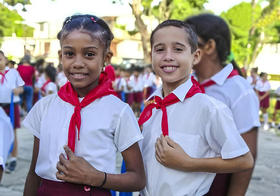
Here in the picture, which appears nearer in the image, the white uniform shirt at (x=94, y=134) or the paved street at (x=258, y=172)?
the white uniform shirt at (x=94, y=134)

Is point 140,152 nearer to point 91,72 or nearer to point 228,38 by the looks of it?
point 91,72

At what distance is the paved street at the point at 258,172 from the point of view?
14.3 ft

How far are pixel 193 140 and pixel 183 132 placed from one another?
0.06m

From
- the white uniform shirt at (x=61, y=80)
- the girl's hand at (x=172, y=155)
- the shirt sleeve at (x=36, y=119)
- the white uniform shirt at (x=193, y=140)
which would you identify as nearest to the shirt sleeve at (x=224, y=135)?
the white uniform shirt at (x=193, y=140)

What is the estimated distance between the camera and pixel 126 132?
1.58 metres

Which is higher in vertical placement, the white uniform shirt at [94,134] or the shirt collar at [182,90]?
the shirt collar at [182,90]

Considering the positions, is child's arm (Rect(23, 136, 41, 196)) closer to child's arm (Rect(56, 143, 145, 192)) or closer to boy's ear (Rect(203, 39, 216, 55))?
child's arm (Rect(56, 143, 145, 192))

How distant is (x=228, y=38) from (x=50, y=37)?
4623 cm

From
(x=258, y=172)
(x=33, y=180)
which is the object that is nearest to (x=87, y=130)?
(x=33, y=180)

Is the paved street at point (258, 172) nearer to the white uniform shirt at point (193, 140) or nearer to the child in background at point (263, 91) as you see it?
the white uniform shirt at point (193, 140)

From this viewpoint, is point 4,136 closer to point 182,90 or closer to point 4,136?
point 4,136

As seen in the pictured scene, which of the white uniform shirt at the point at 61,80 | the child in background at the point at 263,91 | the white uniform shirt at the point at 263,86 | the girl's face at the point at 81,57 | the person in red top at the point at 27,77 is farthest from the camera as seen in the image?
the white uniform shirt at the point at 263,86

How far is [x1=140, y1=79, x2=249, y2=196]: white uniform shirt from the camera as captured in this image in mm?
1553

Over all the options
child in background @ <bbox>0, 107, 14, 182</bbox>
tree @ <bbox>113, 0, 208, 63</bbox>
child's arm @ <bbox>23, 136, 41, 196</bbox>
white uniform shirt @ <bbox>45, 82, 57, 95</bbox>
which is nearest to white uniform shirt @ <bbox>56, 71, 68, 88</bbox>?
white uniform shirt @ <bbox>45, 82, 57, 95</bbox>
